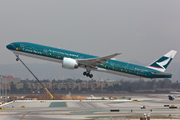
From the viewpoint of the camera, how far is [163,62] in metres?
55.9

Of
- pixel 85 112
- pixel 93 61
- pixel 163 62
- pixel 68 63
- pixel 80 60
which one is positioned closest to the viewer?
pixel 68 63

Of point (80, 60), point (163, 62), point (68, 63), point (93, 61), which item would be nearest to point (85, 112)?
point (93, 61)

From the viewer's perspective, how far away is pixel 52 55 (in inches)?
1832

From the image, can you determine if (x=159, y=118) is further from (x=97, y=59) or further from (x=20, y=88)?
(x=20, y=88)

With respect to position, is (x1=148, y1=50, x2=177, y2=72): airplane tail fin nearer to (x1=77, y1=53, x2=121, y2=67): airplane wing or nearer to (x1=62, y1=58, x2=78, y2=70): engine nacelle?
(x1=77, y1=53, x2=121, y2=67): airplane wing

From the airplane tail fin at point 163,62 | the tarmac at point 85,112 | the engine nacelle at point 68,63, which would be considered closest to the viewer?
the tarmac at point 85,112

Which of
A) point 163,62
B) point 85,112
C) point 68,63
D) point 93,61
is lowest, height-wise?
point 85,112

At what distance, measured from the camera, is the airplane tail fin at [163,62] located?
2176 inches

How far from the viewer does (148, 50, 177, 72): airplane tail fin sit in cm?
5528

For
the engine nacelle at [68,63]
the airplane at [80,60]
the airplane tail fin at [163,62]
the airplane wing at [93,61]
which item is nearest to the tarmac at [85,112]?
the airplane at [80,60]

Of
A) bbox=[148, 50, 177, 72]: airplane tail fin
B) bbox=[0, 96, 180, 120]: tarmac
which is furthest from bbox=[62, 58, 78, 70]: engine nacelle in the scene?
bbox=[148, 50, 177, 72]: airplane tail fin

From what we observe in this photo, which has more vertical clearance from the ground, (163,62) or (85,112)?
(163,62)

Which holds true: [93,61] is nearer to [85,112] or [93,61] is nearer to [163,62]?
[85,112]

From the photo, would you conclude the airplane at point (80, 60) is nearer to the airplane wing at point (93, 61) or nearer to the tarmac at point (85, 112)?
the airplane wing at point (93, 61)
